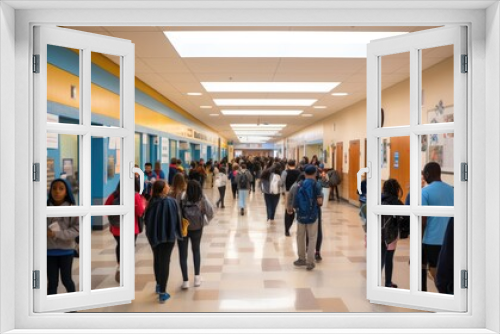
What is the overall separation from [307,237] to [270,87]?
219 inches

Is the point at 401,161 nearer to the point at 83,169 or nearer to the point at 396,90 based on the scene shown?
the point at 396,90

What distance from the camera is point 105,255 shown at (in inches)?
279

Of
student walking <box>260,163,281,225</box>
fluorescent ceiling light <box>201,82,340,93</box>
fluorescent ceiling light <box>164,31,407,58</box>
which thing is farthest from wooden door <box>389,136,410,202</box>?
fluorescent ceiling light <box>164,31,407,58</box>

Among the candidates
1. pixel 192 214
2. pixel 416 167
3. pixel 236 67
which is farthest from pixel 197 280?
pixel 236 67

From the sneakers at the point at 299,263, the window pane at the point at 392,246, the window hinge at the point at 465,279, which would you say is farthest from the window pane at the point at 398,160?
the window hinge at the point at 465,279

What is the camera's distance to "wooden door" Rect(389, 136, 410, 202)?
9.81 meters

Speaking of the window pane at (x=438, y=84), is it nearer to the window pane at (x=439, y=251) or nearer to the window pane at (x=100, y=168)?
the window pane at (x=439, y=251)

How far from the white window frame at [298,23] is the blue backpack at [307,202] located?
3.33 metres

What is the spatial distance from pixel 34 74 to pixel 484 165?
3005mm

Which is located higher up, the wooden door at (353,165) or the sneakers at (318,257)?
the wooden door at (353,165)

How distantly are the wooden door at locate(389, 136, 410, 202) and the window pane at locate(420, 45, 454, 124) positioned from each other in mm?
1170

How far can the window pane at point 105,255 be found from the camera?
16.4 ft

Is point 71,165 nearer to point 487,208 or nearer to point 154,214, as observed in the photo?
point 154,214

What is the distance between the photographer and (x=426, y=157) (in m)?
8.68
